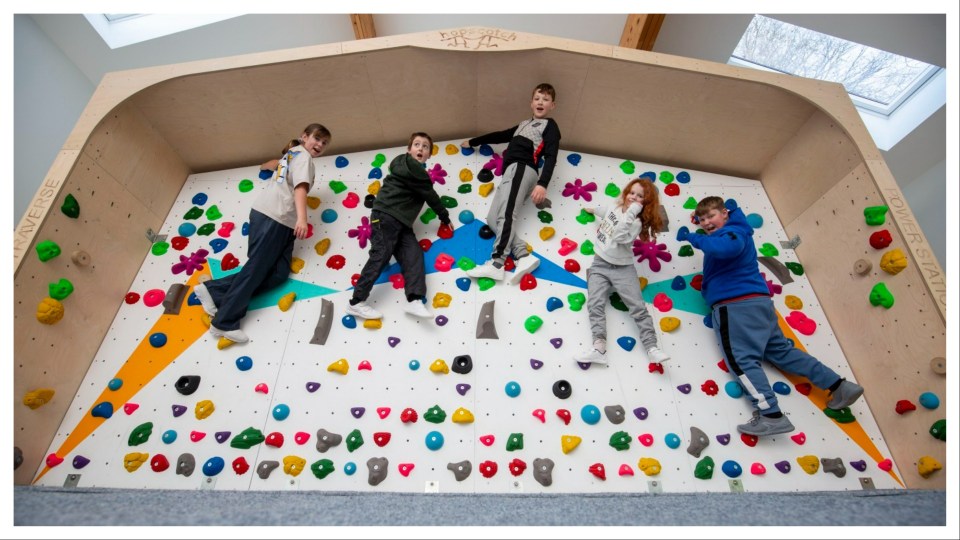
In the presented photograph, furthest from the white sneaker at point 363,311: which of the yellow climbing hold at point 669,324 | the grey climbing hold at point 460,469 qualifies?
the yellow climbing hold at point 669,324

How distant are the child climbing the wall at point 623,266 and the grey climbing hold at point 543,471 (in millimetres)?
460

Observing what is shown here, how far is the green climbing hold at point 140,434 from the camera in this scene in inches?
75.9

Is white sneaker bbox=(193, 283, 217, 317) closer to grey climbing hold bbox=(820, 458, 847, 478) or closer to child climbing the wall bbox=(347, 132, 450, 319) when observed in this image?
child climbing the wall bbox=(347, 132, 450, 319)

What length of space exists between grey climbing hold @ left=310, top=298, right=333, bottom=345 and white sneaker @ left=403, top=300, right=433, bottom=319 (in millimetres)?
363

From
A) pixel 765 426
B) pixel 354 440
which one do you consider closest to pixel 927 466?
pixel 765 426

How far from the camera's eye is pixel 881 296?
2.10m

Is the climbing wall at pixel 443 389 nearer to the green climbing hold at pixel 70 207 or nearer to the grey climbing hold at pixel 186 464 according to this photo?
the grey climbing hold at pixel 186 464

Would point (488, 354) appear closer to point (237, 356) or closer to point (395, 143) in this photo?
point (237, 356)

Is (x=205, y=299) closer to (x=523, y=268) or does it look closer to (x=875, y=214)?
(x=523, y=268)

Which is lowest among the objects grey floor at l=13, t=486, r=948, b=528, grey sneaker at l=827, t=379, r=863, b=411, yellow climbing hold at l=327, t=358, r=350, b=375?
grey floor at l=13, t=486, r=948, b=528

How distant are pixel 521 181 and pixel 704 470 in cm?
151

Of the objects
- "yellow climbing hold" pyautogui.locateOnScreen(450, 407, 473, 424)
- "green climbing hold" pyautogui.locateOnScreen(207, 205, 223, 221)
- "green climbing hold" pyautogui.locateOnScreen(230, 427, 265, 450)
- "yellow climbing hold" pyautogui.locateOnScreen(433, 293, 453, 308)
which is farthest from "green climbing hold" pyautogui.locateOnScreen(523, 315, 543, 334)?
"green climbing hold" pyautogui.locateOnScreen(207, 205, 223, 221)

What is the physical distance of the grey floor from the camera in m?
1.37

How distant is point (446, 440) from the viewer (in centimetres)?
192
